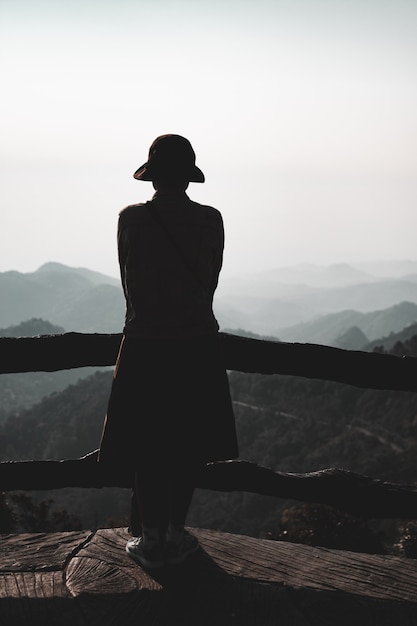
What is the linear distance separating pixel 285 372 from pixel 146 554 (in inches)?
47.1

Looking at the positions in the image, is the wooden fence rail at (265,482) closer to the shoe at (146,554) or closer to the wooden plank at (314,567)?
the wooden plank at (314,567)

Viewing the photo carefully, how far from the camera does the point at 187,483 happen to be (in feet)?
9.37

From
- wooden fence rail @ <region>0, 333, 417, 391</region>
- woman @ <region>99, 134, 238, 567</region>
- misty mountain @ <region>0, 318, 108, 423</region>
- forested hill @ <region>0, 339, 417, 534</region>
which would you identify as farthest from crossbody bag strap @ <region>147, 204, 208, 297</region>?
misty mountain @ <region>0, 318, 108, 423</region>

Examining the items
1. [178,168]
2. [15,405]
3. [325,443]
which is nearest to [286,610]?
[178,168]

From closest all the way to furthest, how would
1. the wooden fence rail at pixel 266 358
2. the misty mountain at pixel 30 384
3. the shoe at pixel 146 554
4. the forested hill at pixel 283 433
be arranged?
the shoe at pixel 146 554 < the wooden fence rail at pixel 266 358 < the forested hill at pixel 283 433 < the misty mountain at pixel 30 384

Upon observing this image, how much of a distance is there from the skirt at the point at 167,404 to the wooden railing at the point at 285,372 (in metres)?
0.41

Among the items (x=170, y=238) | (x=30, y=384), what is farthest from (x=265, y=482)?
(x=30, y=384)

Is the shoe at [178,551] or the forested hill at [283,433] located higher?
the shoe at [178,551]

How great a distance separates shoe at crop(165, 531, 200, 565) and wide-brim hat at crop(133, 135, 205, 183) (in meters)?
1.79

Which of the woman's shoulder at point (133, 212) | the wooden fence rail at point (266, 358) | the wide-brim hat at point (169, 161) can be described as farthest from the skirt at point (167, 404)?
the wide-brim hat at point (169, 161)

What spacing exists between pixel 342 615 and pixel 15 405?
165 metres

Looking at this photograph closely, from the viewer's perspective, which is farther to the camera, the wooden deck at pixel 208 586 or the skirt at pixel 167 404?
the skirt at pixel 167 404

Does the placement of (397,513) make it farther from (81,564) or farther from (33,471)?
(33,471)

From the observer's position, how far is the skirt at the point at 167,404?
265cm
